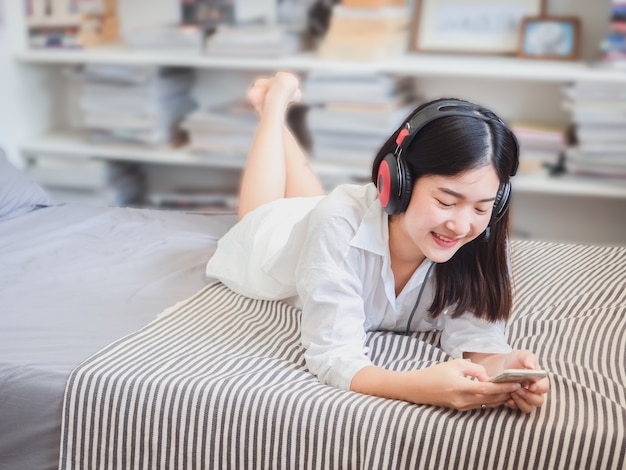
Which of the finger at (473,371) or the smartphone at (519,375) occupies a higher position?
the smartphone at (519,375)

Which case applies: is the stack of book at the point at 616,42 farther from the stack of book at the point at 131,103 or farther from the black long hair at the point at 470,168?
the stack of book at the point at 131,103

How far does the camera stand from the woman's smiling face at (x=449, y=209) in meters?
1.07

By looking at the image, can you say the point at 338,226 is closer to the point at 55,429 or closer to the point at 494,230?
the point at 494,230

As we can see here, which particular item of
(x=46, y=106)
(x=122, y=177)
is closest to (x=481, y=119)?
(x=122, y=177)

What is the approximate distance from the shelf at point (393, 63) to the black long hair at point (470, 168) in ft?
3.54

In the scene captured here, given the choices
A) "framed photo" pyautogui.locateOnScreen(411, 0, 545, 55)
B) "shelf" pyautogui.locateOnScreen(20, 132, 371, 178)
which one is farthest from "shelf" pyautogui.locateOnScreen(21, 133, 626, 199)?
"framed photo" pyautogui.locateOnScreen(411, 0, 545, 55)

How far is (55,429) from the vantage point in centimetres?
111

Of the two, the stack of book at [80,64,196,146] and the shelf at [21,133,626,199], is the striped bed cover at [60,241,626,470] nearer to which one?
the shelf at [21,133,626,199]

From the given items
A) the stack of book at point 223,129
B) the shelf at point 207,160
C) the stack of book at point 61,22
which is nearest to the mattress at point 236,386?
the shelf at point 207,160

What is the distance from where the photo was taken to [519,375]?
96 centimetres

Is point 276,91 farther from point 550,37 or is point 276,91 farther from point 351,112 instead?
point 550,37

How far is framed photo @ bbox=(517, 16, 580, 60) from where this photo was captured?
2354 millimetres

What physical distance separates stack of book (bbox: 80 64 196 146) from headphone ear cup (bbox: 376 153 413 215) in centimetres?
153

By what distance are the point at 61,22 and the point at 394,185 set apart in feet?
6.06
